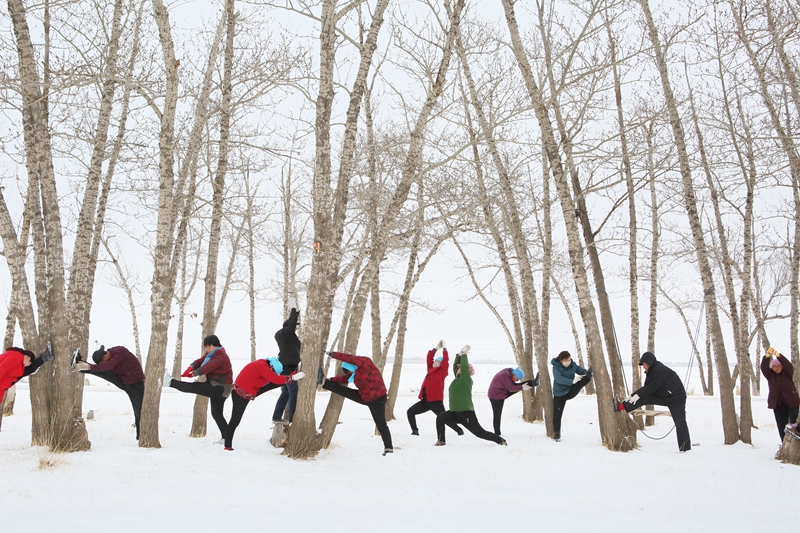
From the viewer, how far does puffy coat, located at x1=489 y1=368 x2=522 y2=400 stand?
10781 mm

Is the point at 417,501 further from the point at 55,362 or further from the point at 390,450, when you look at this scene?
the point at 55,362

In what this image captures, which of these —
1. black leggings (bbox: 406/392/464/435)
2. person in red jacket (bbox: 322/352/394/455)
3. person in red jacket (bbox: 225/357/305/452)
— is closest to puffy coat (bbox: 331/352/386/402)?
person in red jacket (bbox: 322/352/394/455)

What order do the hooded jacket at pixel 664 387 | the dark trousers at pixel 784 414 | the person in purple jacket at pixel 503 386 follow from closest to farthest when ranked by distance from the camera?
the dark trousers at pixel 784 414
the hooded jacket at pixel 664 387
the person in purple jacket at pixel 503 386

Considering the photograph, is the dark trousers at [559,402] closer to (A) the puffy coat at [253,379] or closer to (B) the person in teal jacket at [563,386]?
(B) the person in teal jacket at [563,386]

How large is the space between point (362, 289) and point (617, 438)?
15.2 feet

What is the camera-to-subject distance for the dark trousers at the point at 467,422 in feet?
31.1

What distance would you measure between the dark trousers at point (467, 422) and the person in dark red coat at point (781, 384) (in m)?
4.26

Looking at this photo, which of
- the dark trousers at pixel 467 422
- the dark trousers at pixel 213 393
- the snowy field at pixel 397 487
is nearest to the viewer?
the snowy field at pixel 397 487

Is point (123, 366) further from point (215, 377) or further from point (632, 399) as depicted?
point (632, 399)

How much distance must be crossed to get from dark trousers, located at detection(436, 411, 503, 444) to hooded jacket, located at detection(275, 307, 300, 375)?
2617 mm

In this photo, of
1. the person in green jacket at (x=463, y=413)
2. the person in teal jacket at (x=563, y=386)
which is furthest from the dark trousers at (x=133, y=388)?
the person in teal jacket at (x=563, y=386)

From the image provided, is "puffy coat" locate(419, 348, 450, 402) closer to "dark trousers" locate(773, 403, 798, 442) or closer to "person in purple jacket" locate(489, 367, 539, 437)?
"person in purple jacket" locate(489, 367, 539, 437)

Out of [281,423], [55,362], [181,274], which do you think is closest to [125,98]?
[55,362]

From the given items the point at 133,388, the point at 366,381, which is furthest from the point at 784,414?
the point at 133,388
